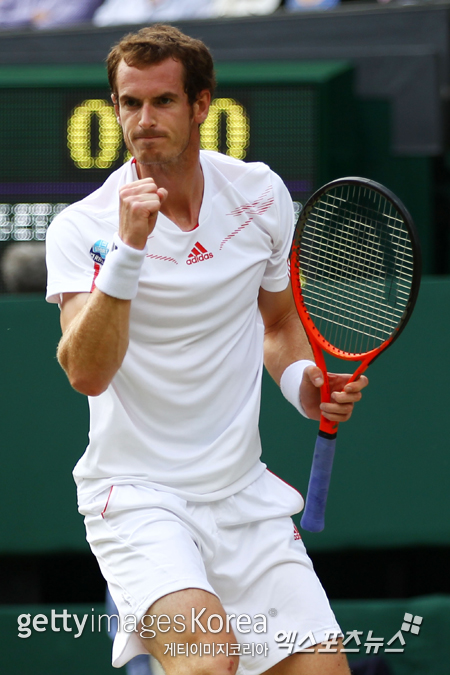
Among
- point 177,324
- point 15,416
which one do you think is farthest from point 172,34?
point 15,416

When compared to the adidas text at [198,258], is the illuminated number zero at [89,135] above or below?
above

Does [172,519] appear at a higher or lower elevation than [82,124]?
lower

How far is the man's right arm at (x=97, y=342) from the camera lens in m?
2.03

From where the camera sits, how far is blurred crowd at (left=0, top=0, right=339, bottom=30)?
6016 millimetres

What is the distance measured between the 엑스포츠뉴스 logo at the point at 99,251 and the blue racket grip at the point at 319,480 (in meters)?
0.69

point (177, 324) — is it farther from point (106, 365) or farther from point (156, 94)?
point (156, 94)

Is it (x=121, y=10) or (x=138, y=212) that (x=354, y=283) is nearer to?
(x=138, y=212)

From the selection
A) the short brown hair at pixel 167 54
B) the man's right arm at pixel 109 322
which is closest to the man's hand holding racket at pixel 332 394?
the man's right arm at pixel 109 322

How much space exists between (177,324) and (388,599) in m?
2.06

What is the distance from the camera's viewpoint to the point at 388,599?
382 cm

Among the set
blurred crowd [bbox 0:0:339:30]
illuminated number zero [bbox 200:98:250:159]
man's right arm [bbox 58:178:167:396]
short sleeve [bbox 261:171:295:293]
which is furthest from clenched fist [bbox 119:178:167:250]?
blurred crowd [bbox 0:0:339:30]

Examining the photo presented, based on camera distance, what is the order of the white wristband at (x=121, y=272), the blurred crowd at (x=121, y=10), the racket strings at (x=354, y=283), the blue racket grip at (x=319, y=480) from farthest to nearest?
the blurred crowd at (x=121, y=10)
the racket strings at (x=354, y=283)
the blue racket grip at (x=319, y=480)
the white wristband at (x=121, y=272)

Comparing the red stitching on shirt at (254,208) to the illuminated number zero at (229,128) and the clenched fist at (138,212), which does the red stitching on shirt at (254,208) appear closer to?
the clenched fist at (138,212)

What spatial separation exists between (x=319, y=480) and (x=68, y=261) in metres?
0.81
